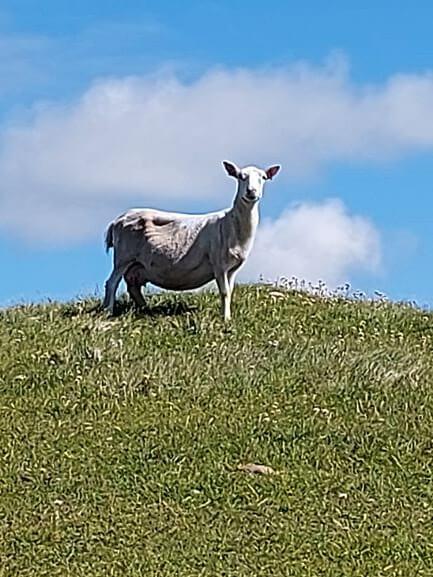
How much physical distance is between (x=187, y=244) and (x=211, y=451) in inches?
231

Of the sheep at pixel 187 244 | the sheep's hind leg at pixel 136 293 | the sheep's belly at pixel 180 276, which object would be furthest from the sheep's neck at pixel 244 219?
the sheep's hind leg at pixel 136 293

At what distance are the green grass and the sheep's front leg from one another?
638 mm

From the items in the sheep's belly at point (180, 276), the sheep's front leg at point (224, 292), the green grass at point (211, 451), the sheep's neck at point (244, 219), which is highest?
the sheep's neck at point (244, 219)

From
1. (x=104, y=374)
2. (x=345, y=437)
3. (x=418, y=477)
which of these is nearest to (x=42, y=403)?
(x=104, y=374)

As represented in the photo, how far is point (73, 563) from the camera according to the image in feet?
26.8

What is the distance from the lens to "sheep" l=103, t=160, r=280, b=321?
14906mm

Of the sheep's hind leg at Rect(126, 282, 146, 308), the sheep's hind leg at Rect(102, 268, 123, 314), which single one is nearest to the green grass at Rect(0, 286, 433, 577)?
the sheep's hind leg at Rect(102, 268, 123, 314)

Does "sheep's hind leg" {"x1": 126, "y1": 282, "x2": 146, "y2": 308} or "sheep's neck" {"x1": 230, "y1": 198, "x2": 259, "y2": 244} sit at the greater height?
"sheep's neck" {"x1": 230, "y1": 198, "x2": 259, "y2": 244}

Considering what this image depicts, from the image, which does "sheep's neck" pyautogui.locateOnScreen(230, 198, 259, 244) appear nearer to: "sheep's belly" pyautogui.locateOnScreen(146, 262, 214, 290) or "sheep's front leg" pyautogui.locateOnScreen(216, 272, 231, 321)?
"sheep's front leg" pyautogui.locateOnScreen(216, 272, 231, 321)

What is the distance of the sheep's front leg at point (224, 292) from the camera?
1506 cm

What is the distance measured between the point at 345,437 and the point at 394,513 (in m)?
1.41

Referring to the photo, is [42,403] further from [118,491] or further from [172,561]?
[172,561]

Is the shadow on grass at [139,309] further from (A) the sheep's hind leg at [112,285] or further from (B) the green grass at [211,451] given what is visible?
(B) the green grass at [211,451]

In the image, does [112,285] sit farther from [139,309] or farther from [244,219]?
[244,219]
